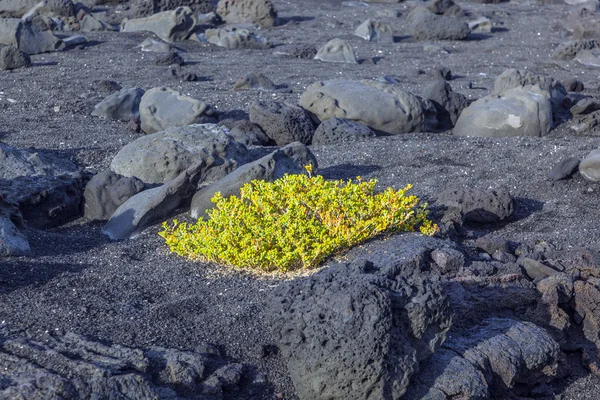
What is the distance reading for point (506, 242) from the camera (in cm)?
601

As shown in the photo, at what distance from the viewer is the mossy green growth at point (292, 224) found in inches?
208

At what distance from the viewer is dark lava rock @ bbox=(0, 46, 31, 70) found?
41.1 ft

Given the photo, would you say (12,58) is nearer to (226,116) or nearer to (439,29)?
(226,116)

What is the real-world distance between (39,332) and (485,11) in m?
16.5

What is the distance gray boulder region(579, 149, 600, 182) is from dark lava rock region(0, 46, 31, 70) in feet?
27.7

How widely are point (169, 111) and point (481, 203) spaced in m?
4.08

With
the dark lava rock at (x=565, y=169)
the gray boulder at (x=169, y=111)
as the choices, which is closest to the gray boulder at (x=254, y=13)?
the gray boulder at (x=169, y=111)

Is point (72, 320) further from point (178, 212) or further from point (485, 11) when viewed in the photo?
point (485, 11)

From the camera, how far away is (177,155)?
7602mm

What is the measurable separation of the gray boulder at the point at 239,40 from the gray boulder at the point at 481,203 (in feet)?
28.7

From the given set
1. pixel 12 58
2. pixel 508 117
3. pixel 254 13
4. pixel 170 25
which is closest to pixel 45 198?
pixel 508 117

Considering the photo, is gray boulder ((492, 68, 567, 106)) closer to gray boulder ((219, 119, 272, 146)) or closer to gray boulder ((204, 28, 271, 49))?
gray boulder ((219, 119, 272, 146))

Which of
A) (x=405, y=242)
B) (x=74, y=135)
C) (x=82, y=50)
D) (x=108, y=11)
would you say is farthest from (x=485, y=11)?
(x=405, y=242)

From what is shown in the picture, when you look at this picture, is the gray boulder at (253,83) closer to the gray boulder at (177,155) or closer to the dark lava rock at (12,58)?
the dark lava rock at (12,58)
